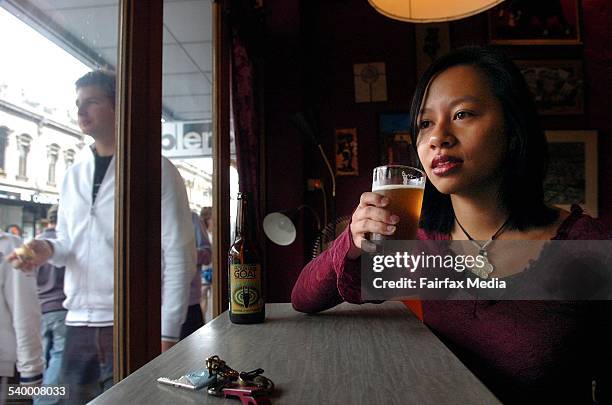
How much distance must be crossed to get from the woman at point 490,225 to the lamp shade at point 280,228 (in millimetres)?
837

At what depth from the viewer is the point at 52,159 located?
70cm

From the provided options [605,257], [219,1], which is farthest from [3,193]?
[219,1]

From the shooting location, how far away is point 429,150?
3.17 feet

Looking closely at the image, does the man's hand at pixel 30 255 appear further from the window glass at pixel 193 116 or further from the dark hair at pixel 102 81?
the window glass at pixel 193 116

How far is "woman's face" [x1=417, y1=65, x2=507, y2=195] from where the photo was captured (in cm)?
94

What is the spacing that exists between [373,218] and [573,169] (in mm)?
1948

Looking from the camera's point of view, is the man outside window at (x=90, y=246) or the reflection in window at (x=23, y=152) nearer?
the reflection in window at (x=23, y=152)

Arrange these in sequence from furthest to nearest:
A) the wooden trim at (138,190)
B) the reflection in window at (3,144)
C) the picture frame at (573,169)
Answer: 1. the picture frame at (573,169)
2. the wooden trim at (138,190)
3. the reflection in window at (3,144)

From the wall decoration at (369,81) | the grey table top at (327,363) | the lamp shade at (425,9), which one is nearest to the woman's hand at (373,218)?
the grey table top at (327,363)

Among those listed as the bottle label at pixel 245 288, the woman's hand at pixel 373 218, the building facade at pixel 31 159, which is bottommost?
the bottle label at pixel 245 288

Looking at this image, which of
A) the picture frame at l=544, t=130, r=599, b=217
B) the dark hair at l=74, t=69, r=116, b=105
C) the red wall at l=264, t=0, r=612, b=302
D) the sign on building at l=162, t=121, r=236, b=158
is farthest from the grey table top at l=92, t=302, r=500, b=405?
the picture frame at l=544, t=130, r=599, b=217

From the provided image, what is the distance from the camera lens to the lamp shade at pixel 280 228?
1781 millimetres

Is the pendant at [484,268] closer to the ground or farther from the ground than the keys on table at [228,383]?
farther from the ground

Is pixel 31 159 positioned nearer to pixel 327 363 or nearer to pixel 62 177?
pixel 62 177
